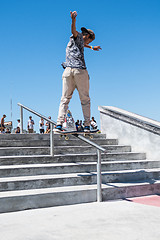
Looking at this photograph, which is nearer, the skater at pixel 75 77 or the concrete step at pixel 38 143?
the skater at pixel 75 77

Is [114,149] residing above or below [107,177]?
above

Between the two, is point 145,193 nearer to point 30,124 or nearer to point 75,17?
point 75,17

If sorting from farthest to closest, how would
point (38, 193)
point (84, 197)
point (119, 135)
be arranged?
1. point (119, 135)
2. point (84, 197)
3. point (38, 193)

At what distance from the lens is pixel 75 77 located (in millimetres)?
5641

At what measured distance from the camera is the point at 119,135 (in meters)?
8.21

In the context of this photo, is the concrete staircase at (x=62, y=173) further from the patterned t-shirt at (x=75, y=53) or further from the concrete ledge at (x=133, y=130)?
the patterned t-shirt at (x=75, y=53)

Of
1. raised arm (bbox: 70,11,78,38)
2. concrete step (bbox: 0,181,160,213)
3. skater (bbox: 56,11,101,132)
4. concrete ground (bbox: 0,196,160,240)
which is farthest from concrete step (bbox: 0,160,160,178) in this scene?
raised arm (bbox: 70,11,78,38)

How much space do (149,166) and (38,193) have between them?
10.4ft

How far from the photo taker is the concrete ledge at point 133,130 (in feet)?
24.0

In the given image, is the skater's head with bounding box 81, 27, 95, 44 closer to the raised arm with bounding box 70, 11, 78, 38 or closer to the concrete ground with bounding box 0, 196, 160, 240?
the raised arm with bounding box 70, 11, 78, 38

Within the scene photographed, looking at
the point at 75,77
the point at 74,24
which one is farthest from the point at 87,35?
the point at 75,77

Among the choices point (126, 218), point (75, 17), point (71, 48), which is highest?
point (75, 17)

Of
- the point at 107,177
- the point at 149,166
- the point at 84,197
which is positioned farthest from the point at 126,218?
the point at 149,166

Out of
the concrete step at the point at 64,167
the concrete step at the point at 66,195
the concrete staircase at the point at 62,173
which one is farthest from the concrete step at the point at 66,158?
the concrete step at the point at 66,195
